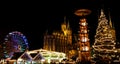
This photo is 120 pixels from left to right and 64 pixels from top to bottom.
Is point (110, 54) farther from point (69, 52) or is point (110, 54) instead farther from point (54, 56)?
point (69, 52)

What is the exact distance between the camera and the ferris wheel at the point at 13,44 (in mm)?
36625

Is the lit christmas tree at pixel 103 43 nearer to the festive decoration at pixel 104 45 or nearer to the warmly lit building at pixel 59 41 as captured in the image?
the festive decoration at pixel 104 45

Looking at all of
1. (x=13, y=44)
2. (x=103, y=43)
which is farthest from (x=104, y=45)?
(x=13, y=44)

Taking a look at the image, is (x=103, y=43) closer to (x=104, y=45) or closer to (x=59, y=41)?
(x=104, y=45)

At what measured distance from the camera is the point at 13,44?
3725cm

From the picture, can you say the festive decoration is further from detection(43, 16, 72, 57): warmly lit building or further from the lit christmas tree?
detection(43, 16, 72, 57): warmly lit building

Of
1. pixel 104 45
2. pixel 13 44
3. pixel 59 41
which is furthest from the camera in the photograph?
pixel 59 41

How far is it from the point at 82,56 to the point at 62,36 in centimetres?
4488

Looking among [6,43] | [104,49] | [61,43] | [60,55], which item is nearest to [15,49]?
[6,43]

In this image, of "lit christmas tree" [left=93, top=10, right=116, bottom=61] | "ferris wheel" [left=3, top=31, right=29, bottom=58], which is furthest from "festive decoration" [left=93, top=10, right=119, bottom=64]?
"ferris wheel" [left=3, top=31, right=29, bottom=58]

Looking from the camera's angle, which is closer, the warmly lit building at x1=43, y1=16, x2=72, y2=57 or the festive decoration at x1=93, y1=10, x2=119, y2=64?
the festive decoration at x1=93, y1=10, x2=119, y2=64

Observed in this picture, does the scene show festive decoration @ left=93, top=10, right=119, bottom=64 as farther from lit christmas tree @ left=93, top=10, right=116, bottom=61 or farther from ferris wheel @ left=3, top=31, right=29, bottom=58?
ferris wheel @ left=3, top=31, right=29, bottom=58

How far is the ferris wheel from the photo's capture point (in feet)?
120

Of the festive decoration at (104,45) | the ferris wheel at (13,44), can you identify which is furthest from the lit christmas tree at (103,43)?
the ferris wheel at (13,44)
